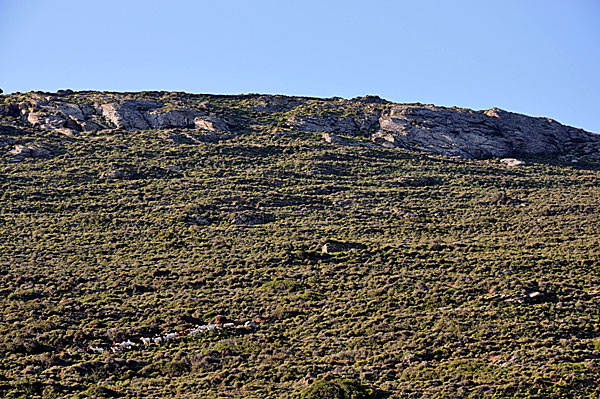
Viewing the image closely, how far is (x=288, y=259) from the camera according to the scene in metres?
36.6

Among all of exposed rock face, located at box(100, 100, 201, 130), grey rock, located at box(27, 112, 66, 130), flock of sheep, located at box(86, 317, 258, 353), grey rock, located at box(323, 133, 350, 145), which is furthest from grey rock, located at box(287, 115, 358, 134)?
flock of sheep, located at box(86, 317, 258, 353)

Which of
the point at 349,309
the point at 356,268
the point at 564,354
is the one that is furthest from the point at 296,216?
the point at 564,354

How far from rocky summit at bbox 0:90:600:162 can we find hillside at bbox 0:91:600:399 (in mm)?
518

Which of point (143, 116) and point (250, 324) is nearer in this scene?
point (250, 324)

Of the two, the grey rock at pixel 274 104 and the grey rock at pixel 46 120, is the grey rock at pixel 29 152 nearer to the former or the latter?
the grey rock at pixel 46 120

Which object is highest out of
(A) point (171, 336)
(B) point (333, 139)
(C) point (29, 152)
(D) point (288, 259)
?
(B) point (333, 139)

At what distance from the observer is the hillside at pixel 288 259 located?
75.1ft

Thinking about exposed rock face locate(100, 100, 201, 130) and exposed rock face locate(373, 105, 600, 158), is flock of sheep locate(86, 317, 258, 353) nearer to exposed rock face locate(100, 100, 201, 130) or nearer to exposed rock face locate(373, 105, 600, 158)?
exposed rock face locate(373, 105, 600, 158)

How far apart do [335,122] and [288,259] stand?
46465 mm

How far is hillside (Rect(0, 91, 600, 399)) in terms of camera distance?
22.9 meters

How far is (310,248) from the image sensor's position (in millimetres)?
38562

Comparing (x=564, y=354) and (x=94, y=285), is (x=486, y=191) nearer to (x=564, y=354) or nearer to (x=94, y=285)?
(x=564, y=354)

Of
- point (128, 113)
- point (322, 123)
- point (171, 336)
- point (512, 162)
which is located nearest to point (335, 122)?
point (322, 123)

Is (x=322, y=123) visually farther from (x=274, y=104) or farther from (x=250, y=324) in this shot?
(x=250, y=324)
